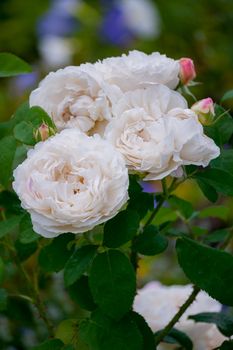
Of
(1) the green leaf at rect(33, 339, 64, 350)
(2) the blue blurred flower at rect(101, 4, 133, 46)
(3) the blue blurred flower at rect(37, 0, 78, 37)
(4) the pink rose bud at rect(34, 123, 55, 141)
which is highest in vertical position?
(4) the pink rose bud at rect(34, 123, 55, 141)

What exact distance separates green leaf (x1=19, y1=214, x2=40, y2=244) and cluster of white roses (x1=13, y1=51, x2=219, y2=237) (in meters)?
0.07

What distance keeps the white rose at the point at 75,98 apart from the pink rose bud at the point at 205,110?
4.1 inches

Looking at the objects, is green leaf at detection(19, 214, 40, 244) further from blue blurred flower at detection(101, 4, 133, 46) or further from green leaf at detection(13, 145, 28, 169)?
blue blurred flower at detection(101, 4, 133, 46)

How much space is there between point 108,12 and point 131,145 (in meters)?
3.16

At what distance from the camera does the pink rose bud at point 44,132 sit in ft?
3.07

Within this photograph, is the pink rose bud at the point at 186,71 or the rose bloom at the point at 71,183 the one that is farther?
the pink rose bud at the point at 186,71

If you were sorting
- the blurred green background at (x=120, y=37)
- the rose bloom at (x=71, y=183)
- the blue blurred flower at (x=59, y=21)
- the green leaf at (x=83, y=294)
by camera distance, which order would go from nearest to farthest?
the rose bloom at (x=71, y=183)
the green leaf at (x=83, y=294)
the blurred green background at (x=120, y=37)
the blue blurred flower at (x=59, y=21)

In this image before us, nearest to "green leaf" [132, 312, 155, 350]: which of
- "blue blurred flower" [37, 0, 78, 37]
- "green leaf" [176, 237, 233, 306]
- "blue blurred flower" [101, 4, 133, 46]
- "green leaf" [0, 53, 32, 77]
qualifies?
"green leaf" [176, 237, 233, 306]

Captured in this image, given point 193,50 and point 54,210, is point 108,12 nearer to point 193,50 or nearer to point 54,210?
point 193,50

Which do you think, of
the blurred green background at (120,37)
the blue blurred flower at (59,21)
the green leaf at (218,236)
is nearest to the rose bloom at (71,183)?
the green leaf at (218,236)

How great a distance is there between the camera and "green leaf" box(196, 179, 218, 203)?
102 centimetres

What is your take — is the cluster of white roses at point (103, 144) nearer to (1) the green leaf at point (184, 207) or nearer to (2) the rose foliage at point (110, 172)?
(2) the rose foliage at point (110, 172)

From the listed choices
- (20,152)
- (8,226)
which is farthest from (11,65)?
(8,226)

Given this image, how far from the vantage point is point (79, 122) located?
968 millimetres
